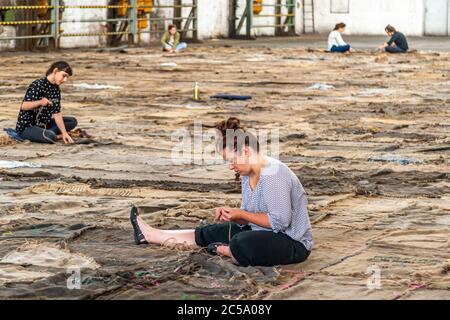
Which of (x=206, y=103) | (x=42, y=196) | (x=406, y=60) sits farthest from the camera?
(x=406, y=60)

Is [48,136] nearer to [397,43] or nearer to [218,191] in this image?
[218,191]

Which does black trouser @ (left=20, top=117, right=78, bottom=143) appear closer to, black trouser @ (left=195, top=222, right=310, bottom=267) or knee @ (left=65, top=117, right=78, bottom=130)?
knee @ (left=65, top=117, right=78, bottom=130)

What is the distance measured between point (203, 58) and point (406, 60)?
203 inches

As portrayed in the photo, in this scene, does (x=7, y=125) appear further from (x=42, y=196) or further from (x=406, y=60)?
(x=406, y=60)

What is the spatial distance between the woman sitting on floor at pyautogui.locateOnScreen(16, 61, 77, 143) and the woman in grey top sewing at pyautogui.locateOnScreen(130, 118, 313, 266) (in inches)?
234

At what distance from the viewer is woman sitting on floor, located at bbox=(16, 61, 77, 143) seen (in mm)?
13492

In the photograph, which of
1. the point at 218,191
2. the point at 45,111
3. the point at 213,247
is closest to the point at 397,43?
the point at 45,111

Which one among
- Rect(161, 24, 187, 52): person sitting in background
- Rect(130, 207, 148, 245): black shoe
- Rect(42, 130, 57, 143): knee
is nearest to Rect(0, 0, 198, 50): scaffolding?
Rect(161, 24, 187, 52): person sitting in background
